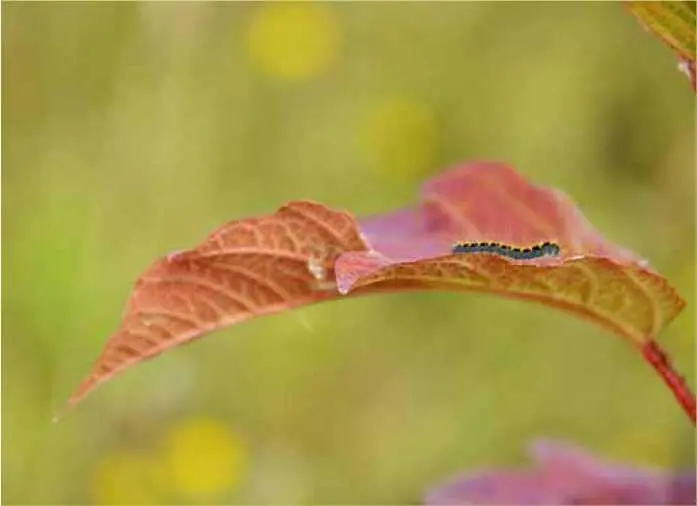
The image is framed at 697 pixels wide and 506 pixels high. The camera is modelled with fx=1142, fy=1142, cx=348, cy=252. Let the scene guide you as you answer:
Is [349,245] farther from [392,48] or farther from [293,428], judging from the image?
[392,48]

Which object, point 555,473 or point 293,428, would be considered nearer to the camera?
point 555,473

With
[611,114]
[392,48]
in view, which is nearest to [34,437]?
[392,48]

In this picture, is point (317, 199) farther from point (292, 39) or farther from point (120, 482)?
point (120, 482)

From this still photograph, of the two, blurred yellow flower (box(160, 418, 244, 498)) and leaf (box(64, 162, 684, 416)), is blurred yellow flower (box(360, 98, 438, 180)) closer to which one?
blurred yellow flower (box(160, 418, 244, 498))

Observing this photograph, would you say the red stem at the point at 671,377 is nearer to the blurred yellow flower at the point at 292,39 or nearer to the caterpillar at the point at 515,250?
the caterpillar at the point at 515,250

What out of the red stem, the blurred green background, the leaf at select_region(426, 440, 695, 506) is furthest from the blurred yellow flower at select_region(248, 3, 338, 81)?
the red stem

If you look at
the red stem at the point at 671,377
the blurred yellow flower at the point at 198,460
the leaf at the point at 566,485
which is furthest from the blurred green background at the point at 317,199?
the red stem at the point at 671,377
